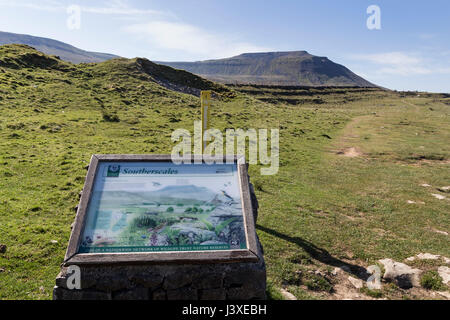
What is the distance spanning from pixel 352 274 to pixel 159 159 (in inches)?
239

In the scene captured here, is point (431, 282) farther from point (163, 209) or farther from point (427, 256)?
point (163, 209)

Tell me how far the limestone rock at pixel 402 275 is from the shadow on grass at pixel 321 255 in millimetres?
544

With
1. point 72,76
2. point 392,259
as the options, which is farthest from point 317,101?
point 392,259

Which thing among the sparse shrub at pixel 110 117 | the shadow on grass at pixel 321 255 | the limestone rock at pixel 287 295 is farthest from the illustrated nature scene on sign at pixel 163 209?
the sparse shrub at pixel 110 117

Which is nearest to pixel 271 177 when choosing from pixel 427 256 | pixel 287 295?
pixel 427 256

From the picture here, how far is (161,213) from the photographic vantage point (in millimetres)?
5598

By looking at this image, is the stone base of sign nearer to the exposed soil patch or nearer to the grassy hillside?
the grassy hillside

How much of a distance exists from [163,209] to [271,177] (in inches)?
→ 476

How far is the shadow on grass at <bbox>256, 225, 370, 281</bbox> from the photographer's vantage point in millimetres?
8391

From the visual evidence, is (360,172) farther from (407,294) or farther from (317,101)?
(317,101)

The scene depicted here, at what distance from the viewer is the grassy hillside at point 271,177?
852 centimetres

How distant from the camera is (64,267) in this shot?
5.07 m

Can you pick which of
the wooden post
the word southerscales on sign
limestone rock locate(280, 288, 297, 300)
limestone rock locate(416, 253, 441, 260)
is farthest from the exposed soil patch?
the word southerscales on sign

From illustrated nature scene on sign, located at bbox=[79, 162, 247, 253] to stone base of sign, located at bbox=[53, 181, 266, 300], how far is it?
0.35 meters
